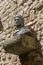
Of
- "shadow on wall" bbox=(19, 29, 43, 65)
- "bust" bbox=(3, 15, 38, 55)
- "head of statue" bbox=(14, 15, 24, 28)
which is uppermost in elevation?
"head of statue" bbox=(14, 15, 24, 28)

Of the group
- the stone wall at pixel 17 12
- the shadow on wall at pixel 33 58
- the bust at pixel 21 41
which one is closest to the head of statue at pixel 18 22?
the bust at pixel 21 41

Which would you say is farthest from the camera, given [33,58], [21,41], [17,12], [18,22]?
[17,12]

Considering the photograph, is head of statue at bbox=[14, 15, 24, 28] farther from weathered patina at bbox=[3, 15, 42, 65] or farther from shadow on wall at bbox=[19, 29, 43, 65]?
shadow on wall at bbox=[19, 29, 43, 65]

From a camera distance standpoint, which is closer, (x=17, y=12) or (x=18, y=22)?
(x=18, y=22)

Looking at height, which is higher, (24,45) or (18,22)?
(18,22)

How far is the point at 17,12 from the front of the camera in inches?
132

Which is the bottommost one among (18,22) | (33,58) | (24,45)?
(33,58)

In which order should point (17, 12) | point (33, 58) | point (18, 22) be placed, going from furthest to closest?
1. point (17, 12)
2. point (18, 22)
3. point (33, 58)

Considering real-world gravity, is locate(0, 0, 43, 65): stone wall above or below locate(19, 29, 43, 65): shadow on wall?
above

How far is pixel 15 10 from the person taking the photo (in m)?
3.40

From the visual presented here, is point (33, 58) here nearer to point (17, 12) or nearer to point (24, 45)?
point (24, 45)

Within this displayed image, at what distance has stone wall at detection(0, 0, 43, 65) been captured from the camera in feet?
9.69

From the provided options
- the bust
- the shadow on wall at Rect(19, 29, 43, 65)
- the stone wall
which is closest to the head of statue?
the bust

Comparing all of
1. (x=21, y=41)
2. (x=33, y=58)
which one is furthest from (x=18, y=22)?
(x=33, y=58)
